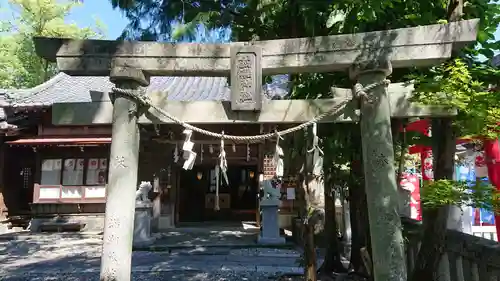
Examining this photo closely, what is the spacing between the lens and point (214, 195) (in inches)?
712

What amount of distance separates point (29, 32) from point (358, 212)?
25676mm

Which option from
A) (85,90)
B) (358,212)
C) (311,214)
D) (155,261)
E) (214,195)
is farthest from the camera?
(214,195)

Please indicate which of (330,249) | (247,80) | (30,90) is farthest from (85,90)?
(247,80)

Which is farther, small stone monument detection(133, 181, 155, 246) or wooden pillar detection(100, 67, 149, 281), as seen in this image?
small stone monument detection(133, 181, 155, 246)

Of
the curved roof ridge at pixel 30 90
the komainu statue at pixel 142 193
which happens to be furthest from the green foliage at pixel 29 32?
the komainu statue at pixel 142 193

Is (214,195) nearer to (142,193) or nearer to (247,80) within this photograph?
(142,193)

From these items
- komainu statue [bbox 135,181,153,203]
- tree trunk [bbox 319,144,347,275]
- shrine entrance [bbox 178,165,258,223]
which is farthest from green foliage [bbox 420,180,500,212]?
shrine entrance [bbox 178,165,258,223]

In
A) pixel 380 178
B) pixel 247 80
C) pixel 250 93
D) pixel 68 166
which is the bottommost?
pixel 380 178

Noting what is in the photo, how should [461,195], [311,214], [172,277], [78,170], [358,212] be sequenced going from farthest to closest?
[78,170] < [172,277] < [358,212] < [311,214] < [461,195]

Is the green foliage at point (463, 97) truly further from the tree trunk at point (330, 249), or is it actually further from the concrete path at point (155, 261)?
the concrete path at point (155, 261)

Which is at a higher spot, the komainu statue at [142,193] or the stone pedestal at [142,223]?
the komainu statue at [142,193]

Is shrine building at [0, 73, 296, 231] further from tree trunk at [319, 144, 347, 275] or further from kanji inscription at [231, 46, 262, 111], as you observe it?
kanji inscription at [231, 46, 262, 111]

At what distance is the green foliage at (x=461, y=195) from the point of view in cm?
377

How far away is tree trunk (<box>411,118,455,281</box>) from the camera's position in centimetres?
454
